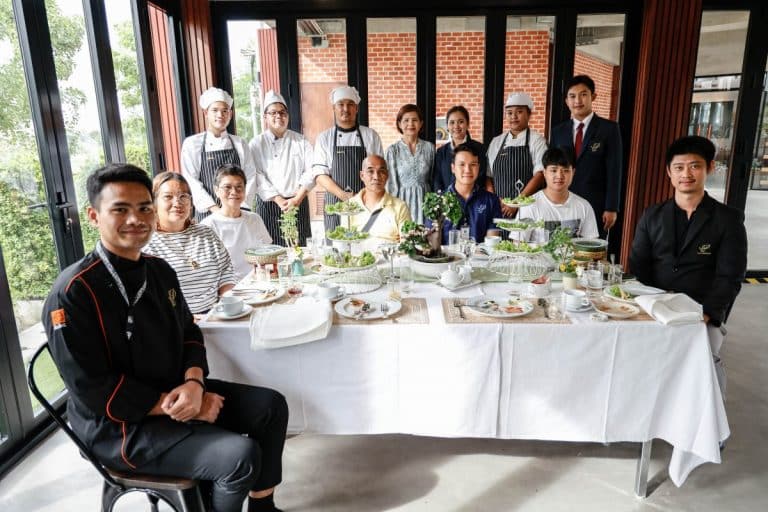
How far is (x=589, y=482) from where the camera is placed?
214 centimetres

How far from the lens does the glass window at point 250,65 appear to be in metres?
5.00

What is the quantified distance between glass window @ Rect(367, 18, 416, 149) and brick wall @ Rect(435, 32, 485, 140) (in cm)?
44

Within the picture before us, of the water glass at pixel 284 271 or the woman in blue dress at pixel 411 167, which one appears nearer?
the water glass at pixel 284 271

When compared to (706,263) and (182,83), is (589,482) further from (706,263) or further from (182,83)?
(182,83)

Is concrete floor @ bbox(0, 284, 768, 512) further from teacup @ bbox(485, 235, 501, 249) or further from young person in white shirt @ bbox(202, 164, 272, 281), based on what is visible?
young person in white shirt @ bbox(202, 164, 272, 281)

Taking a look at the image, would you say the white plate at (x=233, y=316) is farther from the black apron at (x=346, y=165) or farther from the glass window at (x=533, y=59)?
the glass window at (x=533, y=59)

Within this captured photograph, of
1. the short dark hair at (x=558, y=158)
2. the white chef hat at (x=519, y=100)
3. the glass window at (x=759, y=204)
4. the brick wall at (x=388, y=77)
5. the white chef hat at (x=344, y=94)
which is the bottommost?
the glass window at (x=759, y=204)

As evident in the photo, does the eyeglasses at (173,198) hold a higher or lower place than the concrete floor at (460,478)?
higher

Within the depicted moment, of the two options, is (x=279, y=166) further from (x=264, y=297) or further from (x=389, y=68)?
(x=389, y=68)

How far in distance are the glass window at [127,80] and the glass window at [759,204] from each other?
5685 mm

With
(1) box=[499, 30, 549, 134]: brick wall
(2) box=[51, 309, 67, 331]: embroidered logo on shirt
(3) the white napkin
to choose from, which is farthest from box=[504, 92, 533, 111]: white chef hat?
(2) box=[51, 309, 67, 331]: embroidered logo on shirt

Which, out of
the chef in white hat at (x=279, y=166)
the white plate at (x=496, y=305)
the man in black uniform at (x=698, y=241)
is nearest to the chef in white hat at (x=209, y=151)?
the chef in white hat at (x=279, y=166)

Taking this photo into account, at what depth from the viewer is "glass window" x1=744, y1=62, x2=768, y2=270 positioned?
18.3ft

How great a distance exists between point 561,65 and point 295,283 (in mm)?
3853
